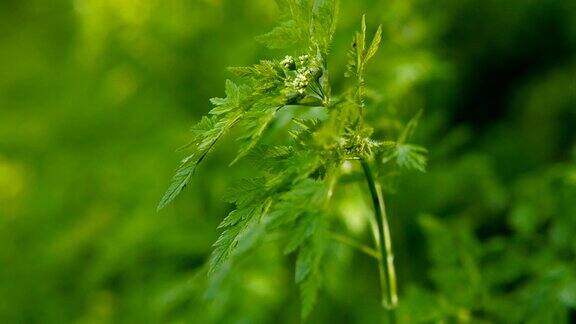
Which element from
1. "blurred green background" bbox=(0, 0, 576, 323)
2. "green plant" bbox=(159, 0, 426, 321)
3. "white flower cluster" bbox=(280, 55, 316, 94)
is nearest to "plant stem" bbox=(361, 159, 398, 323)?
"green plant" bbox=(159, 0, 426, 321)

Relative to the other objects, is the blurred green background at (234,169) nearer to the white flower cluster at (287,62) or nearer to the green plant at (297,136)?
the green plant at (297,136)

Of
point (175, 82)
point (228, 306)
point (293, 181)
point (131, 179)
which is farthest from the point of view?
point (175, 82)

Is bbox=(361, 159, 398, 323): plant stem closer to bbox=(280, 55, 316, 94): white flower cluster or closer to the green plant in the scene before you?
the green plant

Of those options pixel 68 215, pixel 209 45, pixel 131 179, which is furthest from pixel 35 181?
pixel 209 45

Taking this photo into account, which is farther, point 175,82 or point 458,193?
point 175,82

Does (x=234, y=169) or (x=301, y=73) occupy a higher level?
(x=234, y=169)

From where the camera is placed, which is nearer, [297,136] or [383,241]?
[297,136]

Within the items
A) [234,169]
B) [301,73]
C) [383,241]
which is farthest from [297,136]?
[234,169]

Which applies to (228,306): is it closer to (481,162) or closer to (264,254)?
(264,254)

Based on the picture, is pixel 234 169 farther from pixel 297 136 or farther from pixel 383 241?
pixel 297 136
